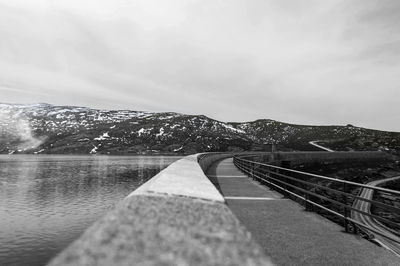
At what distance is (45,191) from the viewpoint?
43.7m

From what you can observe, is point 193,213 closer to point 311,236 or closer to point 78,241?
point 78,241

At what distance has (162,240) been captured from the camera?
66.4 inches

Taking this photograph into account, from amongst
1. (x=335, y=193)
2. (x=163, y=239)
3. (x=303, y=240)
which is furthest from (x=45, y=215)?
(x=163, y=239)

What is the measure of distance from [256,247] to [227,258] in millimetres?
175

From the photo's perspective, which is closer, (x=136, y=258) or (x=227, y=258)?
(x=136, y=258)

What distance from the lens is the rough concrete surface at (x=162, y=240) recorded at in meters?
1.48

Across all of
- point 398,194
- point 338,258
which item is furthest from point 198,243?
point 398,194

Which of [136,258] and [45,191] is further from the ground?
[136,258]

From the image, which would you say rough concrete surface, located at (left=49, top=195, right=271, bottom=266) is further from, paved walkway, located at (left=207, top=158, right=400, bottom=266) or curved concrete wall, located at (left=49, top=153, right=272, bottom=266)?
paved walkway, located at (left=207, top=158, right=400, bottom=266)

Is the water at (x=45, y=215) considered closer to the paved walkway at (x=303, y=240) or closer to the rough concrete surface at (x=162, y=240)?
the paved walkway at (x=303, y=240)

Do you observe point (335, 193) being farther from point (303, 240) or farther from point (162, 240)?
point (162, 240)

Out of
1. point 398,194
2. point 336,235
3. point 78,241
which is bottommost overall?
point 336,235

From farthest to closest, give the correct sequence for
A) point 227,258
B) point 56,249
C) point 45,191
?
point 45,191
point 56,249
point 227,258

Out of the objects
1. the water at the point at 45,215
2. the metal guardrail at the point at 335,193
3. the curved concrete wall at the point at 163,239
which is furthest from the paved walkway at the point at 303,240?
the water at the point at 45,215
